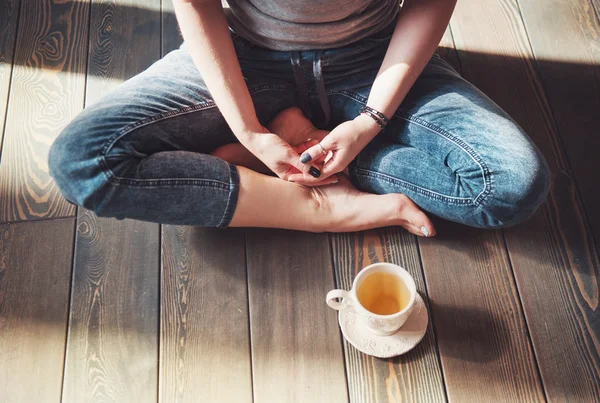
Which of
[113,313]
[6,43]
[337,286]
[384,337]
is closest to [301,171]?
[337,286]

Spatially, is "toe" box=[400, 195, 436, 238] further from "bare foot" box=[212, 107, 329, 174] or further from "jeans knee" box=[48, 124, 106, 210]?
"jeans knee" box=[48, 124, 106, 210]

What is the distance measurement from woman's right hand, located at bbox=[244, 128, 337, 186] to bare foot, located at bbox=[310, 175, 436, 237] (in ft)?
0.20

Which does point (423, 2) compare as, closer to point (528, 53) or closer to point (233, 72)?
point (233, 72)

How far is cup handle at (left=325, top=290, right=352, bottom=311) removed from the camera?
3.18ft

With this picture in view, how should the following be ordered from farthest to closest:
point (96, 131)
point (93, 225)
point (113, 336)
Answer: point (93, 225)
point (113, 336)
point (96, 131)

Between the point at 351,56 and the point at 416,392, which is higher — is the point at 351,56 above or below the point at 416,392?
above

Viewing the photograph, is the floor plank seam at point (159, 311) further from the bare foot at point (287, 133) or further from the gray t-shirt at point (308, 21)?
the gray t-shirt at point (308, 21)

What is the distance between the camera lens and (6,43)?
4.72 feet

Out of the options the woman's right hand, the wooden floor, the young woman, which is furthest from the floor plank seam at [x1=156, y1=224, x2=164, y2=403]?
the woman's right hand

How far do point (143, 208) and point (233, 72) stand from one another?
0.29 m

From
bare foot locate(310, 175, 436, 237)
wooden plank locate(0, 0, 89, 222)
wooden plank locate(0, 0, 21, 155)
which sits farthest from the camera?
wooden plank locate(0, 0, 21, 155)

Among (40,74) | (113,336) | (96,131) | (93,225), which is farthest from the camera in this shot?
(40,74)

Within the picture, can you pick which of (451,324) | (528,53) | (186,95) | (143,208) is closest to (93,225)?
(143,208)

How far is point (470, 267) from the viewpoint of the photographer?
1.12 metres
